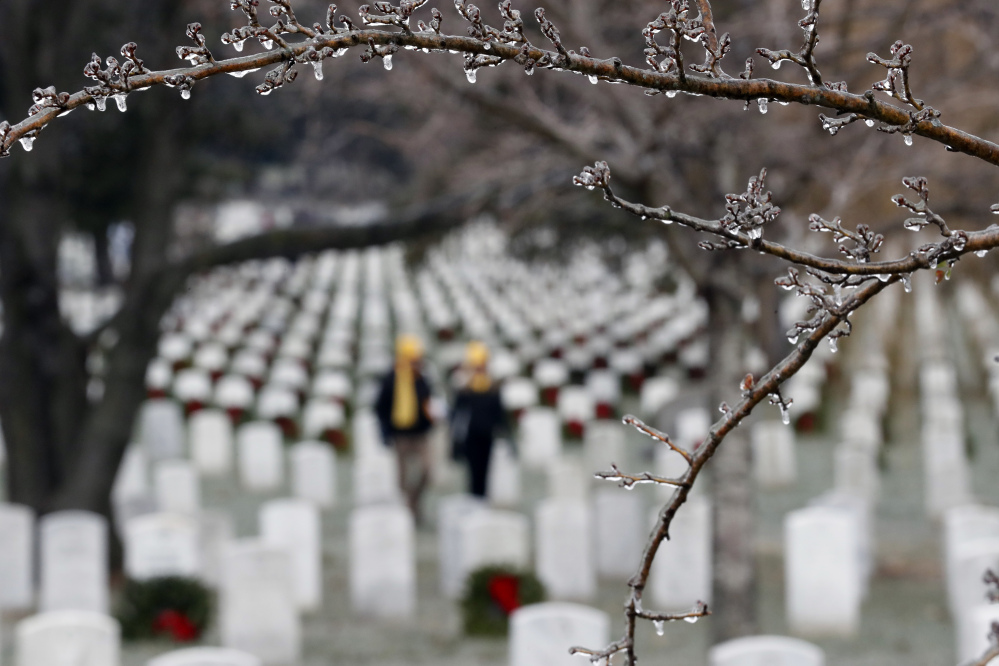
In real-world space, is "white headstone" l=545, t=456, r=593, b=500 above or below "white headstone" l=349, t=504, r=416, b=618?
above

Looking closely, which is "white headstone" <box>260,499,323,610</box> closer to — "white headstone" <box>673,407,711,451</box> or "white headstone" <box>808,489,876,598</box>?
"white headstone" <box>808,489,876,598</box>

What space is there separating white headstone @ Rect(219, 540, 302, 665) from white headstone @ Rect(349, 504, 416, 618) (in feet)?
3.70

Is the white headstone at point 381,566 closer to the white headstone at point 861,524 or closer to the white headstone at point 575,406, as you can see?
the white headstone at point 861,524

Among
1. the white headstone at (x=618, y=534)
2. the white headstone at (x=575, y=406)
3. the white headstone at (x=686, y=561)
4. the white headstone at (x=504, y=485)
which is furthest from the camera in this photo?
the white headstone at (x=575, y=406)

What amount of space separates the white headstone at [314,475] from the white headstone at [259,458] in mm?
900

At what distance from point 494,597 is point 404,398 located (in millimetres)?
2625

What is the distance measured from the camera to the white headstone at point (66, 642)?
611cm

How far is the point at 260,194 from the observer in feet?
196

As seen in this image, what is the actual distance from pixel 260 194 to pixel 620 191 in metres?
53.0

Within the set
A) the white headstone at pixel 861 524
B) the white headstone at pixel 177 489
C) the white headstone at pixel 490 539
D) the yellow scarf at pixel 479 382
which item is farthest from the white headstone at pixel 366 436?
the white headstone at pixel 861 524

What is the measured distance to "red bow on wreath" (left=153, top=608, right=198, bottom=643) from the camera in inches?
328

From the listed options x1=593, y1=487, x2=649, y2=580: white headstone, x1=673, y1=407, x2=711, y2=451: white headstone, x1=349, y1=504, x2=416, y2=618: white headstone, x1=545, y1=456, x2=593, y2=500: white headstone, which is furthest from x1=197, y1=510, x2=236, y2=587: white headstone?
x1=673, y1=407, x2=711, y2=451: white headstone

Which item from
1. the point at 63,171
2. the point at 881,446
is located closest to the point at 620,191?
the point at 63,171

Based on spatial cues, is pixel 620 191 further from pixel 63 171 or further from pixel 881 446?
pixel 881 446
